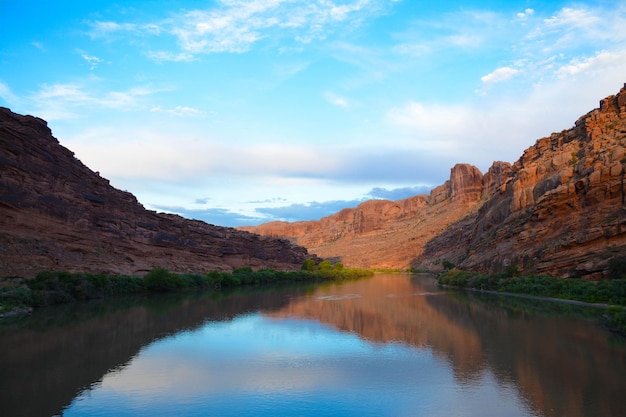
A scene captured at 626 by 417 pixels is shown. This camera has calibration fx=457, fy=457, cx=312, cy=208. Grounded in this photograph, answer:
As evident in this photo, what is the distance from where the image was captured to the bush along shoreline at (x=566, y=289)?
686 inches

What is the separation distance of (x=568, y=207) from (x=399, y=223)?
10499 centimetres

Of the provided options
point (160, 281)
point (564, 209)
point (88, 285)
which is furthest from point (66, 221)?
point (564, 209)

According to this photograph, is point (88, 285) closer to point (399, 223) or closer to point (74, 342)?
point (74, 342)

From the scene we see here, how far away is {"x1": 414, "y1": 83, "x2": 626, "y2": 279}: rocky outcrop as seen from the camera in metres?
28.0

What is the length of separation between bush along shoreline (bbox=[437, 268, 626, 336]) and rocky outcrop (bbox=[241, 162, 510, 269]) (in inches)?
1894

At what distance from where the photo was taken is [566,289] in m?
26.1

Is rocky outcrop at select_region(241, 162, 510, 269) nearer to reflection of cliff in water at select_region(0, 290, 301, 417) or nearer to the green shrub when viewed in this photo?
the green shrub

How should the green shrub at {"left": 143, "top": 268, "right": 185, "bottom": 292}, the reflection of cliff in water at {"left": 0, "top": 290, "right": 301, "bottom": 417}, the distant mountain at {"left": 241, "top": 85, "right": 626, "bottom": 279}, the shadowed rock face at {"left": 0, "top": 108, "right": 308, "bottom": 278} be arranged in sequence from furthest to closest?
the green shrub at {"left": 143, "top": 268, "right": 185, "bottom": 292} < the shadowed rock face at {"left": 0, "top": 108, "right": 308, "bottom": 278} < the distant mountain at {"left": 241, "top": 85, "right": 626, "bottom": 279} < the reflection of cliff in water at {"left": 0, "top": 290, "right": 301, "bottom": 417}

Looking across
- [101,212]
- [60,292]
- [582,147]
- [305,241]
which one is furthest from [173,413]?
[305,241]

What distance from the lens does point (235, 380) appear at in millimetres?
10531

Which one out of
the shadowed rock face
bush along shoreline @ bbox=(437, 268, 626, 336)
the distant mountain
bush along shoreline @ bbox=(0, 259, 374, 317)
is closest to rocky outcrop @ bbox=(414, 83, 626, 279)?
the distant mountain

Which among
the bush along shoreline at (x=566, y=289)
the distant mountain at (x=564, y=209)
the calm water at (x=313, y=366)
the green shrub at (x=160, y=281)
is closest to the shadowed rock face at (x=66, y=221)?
the green shrub at (x=160, y=281)

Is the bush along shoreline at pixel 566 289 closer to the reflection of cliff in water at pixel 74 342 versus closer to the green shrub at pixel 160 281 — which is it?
the reflection of cliff in water at pixel 74 342

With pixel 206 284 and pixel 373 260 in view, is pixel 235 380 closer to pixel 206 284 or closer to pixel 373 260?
pixel 206 284
